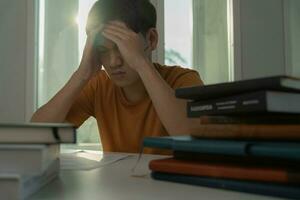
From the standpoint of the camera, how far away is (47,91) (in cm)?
216

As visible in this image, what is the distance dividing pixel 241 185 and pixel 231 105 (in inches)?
3.3

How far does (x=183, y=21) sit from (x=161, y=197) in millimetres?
1997

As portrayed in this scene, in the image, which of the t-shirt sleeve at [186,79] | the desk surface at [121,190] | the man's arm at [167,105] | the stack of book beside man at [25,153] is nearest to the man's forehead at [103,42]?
the man's arm at [167,105]

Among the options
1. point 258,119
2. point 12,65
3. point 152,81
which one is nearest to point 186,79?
point 152,81

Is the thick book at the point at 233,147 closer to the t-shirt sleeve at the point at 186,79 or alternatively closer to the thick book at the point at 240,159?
the thick book at the point at 240,159

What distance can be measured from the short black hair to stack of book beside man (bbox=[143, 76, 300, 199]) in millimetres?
806

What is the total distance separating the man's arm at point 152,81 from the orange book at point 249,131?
58 centimetres

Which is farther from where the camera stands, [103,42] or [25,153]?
[103,42]

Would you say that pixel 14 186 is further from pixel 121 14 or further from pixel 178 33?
pixel 178 33

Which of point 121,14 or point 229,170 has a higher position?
point 121,14

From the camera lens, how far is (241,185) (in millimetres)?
392

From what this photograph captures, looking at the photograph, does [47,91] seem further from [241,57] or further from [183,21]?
[241,57]

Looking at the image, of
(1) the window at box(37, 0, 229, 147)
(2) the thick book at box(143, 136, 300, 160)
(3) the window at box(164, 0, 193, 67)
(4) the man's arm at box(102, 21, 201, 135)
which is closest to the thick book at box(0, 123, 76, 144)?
(2) the thick book at box(143, 136, 300, 160)

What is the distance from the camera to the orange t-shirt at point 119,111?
124cm
